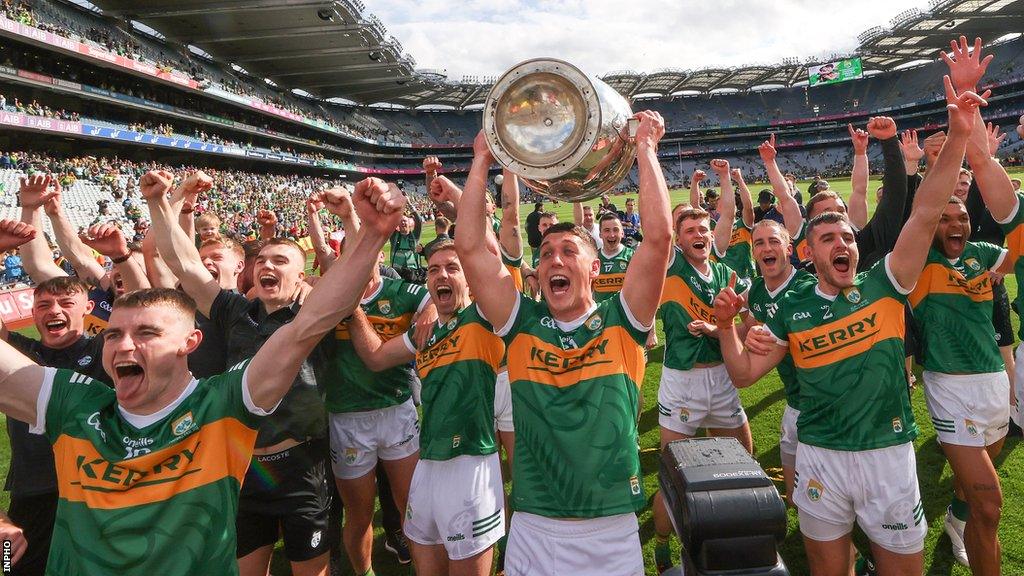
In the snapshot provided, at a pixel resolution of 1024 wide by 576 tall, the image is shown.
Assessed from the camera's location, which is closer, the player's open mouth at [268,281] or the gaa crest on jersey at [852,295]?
the gaa crest on jersey at [852,295]

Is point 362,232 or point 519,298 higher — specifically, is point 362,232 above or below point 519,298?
above

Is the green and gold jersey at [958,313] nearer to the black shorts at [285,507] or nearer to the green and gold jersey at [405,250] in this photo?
the black shorts at [285,507]

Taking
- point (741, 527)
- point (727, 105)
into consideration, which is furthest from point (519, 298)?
point (727, 105)

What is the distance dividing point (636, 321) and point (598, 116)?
36.1 inches

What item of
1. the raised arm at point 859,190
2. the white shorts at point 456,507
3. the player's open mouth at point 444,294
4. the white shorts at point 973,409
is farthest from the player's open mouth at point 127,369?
the raised arm at point 859,190

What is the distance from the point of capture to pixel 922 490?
13.6 feet

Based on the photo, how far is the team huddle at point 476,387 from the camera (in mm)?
2068

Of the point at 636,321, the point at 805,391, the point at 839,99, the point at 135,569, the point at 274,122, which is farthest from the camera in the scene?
the point at 839,99

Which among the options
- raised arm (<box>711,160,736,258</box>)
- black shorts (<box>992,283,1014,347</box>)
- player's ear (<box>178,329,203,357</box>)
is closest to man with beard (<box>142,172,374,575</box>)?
player's ear (<box>178,329,203,357</box>)

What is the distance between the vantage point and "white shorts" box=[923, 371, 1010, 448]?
3158 millimetres

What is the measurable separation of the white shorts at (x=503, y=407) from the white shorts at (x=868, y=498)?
2.19 metres

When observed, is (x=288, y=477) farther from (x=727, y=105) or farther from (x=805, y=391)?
(x=727, y=105)

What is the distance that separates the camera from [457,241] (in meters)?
2.52

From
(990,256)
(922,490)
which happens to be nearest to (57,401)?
(990,256)
